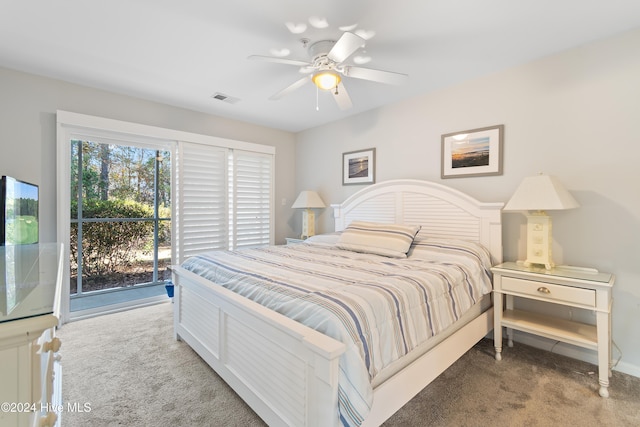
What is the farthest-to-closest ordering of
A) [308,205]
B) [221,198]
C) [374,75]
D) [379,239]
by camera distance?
[308,205] < [221,198] < [379,239] < [374,75]

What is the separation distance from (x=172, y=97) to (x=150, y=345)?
2.71m

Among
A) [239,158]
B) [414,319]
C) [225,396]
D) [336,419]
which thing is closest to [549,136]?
[414,319]

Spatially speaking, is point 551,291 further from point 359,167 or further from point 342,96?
point 359,167

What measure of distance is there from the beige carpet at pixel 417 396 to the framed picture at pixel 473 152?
66.5 inches

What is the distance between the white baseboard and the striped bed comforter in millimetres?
754

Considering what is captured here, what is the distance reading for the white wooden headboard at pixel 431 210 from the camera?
9.06 feet

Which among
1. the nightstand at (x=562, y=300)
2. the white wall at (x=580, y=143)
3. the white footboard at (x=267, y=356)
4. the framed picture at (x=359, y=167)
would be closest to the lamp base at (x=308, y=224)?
the framed picture at (x=359, y=167)

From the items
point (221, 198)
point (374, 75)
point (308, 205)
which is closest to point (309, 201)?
point (308, 205)

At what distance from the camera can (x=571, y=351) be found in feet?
7.97

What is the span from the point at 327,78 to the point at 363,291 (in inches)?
63.5

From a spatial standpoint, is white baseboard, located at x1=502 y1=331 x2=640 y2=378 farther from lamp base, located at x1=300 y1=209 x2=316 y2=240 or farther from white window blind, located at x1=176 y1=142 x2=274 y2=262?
white window blind, located at x1=176 y1=142 x2=274 y2=262

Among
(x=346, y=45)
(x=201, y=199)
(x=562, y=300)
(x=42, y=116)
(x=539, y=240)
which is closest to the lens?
(x=346, y=45)

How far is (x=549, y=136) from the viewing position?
2527 millimetres

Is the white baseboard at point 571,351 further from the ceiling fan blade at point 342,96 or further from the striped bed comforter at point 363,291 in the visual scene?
the ceiling fan blade at point 342,96
